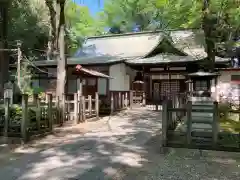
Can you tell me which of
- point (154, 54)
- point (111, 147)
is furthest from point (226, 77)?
point (111, 147)

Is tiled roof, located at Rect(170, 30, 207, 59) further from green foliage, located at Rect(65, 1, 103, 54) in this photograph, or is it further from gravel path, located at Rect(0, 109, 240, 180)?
gravel path, located at Rect(0, 109, 240, 180)

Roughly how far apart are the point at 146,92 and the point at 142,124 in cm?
915

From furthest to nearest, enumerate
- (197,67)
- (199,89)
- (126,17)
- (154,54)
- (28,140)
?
(126,17) < (154,54) < (197,67) < (199,89) < (28,140)

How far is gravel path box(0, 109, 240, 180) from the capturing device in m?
4.87

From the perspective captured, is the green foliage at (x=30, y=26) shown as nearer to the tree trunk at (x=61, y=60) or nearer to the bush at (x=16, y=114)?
the tree trunk at (x=61, y=60)

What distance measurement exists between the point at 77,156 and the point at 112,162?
915 mm

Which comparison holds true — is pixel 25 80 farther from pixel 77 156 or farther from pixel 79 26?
pixel 79 26

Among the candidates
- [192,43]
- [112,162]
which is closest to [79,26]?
[192,43]

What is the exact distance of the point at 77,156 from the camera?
20.2ft

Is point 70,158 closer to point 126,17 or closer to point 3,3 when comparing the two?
point 3,3

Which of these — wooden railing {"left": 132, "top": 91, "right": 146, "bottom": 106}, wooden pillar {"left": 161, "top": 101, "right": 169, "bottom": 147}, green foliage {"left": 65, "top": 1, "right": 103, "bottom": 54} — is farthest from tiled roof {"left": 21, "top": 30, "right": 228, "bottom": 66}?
wooden pillar {"left": 161, "top": 101, "right": 169, "bottom": 147}

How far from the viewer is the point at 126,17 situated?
1500 inches

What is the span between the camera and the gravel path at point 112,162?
4871 millimetres

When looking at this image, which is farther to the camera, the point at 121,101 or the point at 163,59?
the point at 163,59
